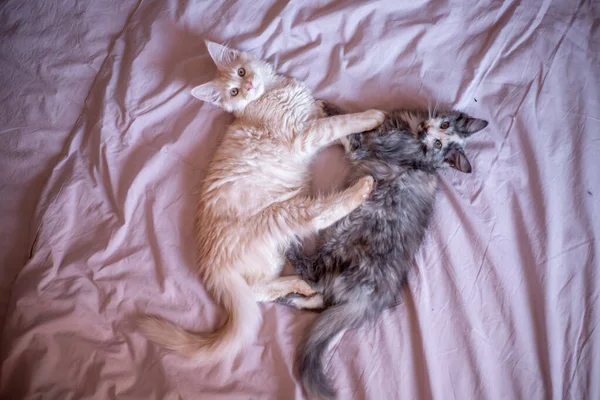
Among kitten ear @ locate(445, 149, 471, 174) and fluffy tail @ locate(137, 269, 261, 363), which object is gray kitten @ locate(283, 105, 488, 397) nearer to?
kitten ear @ locate(445, 149, 471, 174)

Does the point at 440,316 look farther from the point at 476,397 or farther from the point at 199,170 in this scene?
the point at 199,170

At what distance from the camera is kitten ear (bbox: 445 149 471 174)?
1479 millimetres

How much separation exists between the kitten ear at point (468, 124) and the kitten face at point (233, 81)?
3.12 ft

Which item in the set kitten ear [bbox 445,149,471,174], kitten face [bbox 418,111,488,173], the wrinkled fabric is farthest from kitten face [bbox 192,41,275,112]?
kitten ear [bbox 445,149,471,174]

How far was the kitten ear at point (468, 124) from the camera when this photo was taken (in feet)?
4.98

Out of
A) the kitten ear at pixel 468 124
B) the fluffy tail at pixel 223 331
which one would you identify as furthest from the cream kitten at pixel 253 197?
the kitten ear at pixel 468 124

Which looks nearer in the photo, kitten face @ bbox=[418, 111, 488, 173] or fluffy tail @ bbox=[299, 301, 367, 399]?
fluffy tail @ bbox=[299, 301, 367, 399]

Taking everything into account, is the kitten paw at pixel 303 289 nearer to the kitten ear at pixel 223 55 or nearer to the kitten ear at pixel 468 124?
the kitten ear at pixel 468 124

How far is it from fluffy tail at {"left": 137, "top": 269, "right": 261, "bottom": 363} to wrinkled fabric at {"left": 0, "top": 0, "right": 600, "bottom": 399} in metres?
0.05

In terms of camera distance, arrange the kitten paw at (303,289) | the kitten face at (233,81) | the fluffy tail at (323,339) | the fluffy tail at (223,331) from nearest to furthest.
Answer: the fluffy tail at (323,339) < the fluffy tail at (223,331) < the kitten paw at (303,289) < the kitten face at (233,81)

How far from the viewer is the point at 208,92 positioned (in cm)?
174

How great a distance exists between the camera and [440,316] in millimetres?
1422

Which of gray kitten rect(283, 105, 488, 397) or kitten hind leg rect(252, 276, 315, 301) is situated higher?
gray kitten rect(283, 105, 488, 397)

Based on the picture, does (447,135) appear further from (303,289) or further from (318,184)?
(303,289)
